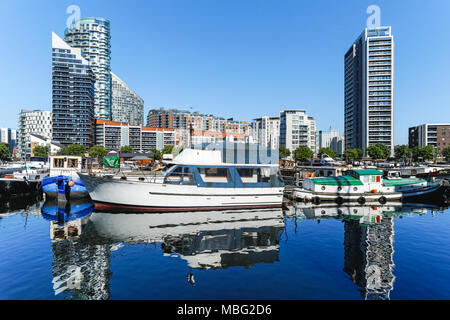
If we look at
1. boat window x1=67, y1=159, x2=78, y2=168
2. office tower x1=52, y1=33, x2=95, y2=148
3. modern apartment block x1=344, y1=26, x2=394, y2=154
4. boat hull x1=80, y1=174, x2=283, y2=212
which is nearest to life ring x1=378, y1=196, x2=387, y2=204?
boat hull x1=80, y1=174, x2=283, y2=212

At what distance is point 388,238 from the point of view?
18.1 m

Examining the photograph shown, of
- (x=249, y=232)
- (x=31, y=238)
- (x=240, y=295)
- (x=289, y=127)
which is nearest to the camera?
(x=240, y=295)

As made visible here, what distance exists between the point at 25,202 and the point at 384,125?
135 m

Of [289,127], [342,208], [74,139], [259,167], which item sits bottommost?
[342,208]

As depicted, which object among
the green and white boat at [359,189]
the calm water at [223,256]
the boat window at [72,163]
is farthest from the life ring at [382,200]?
the boat window at [72,163]

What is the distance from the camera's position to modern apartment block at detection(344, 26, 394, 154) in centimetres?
11538

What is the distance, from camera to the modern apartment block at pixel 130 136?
5226 inches

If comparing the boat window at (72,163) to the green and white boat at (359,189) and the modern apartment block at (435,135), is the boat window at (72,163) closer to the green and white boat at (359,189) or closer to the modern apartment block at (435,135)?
the green and white boat at (359,189)

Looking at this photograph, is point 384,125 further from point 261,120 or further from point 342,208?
point 342,208

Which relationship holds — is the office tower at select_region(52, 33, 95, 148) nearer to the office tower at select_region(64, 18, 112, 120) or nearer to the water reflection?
the office tower at select_region(64, 18, 112, 120)

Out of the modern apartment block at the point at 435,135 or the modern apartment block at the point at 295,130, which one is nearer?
the modern apartment block at the point at 435,135

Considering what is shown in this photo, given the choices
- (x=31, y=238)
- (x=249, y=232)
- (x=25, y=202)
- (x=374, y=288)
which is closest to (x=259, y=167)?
(x=249, y=232)

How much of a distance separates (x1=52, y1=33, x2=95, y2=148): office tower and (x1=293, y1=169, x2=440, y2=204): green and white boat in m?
119

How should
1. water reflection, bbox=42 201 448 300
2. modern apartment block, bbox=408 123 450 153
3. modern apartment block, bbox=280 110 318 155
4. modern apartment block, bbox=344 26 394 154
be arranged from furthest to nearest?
modern apartment block, bbox=280 110 318 155
modern apartment block, bbox=408 123 450 153
modern apartment block, bbox=344 26 394 154
water reflection, bbox=42 201 448 300
